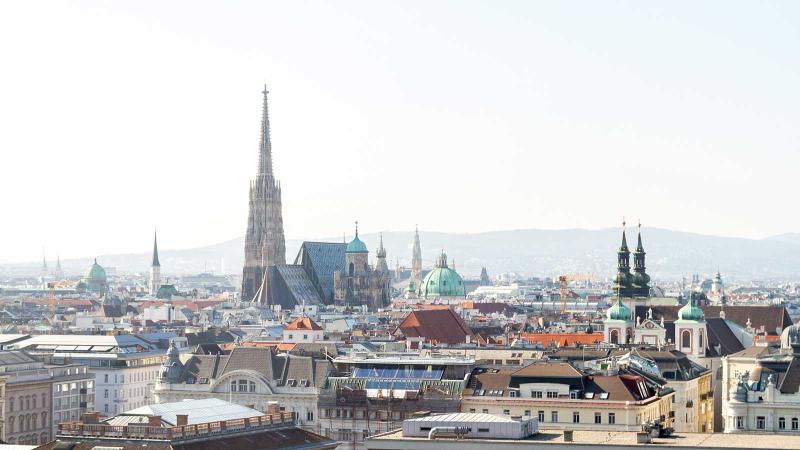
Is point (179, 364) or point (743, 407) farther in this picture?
point (179, 364)

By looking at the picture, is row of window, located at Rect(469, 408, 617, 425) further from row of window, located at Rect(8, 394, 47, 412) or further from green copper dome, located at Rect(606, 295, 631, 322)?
green copper dome, located at Rect(606, 295, 631, 322)

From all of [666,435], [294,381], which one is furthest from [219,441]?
[294,381]

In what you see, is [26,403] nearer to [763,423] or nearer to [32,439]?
[32,439]

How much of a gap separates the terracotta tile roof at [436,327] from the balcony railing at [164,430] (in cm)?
8881

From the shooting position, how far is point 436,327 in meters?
180

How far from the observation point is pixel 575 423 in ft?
320

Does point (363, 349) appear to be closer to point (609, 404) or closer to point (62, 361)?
point (62, 361)

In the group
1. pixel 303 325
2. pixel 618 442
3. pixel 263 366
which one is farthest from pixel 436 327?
pixel 618 442

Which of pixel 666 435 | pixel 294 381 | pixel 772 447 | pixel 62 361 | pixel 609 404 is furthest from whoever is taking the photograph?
pixel 62 361

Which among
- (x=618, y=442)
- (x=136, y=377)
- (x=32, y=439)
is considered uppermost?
(x=136, y=377)

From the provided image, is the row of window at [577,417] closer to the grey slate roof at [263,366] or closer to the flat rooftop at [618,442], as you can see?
the grey slate roof at [263,366]

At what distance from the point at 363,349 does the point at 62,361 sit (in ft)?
67.3

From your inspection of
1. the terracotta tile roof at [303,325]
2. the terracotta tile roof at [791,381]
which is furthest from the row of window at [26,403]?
the terracotta tile roof at [303,325]

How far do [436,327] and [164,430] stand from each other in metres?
104
